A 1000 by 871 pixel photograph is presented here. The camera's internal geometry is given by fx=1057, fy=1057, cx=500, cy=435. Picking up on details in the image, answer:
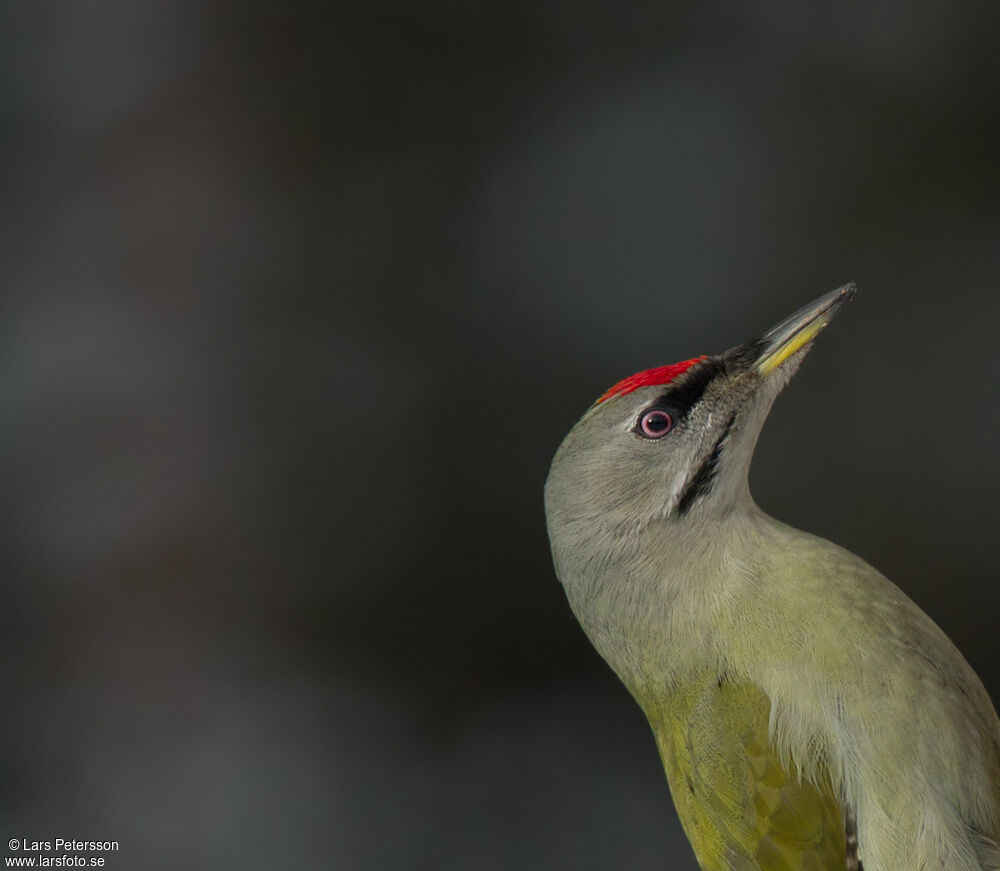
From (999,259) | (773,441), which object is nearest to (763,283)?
(773,441)

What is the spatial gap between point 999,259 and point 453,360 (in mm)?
838

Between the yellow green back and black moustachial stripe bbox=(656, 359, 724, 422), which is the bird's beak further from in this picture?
the yellow green back

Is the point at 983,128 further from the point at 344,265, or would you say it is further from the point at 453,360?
the point at 344,265

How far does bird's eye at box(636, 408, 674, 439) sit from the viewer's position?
901 millimetres

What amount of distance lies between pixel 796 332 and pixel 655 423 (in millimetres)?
138

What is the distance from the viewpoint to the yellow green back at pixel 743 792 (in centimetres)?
83

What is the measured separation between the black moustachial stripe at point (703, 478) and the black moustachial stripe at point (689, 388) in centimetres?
3

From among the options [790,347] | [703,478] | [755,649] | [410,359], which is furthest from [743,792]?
[410,359]

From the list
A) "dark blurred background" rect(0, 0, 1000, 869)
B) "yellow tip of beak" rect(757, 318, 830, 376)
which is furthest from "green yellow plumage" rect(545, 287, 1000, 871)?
"dark blurred background" rect(0, 0, 1000, 869)

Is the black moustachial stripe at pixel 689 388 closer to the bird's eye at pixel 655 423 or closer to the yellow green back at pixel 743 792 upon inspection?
the bird's eye at pixel 655 423

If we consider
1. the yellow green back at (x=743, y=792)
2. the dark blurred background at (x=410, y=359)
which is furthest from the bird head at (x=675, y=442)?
the dark blurred background at (x=410, y=359)

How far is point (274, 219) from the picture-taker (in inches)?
65.1

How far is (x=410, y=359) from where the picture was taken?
1670 millimetres

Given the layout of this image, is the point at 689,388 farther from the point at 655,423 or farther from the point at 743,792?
the point at 743,792
